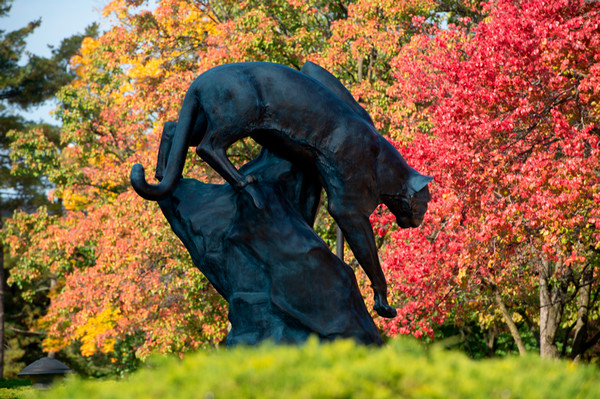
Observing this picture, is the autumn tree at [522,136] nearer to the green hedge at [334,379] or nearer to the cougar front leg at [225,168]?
the cougar front leg at [225,168]

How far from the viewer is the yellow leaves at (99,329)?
19047mm

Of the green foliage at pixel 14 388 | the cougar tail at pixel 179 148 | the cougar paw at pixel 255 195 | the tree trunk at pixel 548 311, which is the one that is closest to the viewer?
the cougar paw at pixel 255 195

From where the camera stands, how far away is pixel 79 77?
30.1 meters

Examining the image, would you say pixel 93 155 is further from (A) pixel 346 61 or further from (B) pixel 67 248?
(A) pixel 346 61

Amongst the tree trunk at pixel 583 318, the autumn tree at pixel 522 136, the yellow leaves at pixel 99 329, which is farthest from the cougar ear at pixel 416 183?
the yellow leaves at pixel 99 329

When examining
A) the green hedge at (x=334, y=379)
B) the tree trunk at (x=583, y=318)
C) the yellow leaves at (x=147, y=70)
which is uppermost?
the yellow leaves at (x=147, y=70)

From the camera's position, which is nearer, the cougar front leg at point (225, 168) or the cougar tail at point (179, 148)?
the cougar front leg at point (225, 168)

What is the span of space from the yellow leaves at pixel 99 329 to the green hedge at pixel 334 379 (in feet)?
52.3

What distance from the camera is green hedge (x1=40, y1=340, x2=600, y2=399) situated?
243 centimetres

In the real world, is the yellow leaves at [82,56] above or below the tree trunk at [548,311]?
above

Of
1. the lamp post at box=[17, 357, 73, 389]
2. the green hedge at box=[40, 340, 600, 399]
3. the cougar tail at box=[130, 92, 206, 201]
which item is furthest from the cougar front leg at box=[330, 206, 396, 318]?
the lamp post at box=[17, 357, 73, 389]

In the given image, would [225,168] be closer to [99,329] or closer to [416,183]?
[416,183]

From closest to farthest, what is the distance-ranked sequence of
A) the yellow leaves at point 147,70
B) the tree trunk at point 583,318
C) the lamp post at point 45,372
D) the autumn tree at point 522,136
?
the autumn tree at point 522,136
the lamp post at point 45,372
the tree trunk at point 583,318
the yellow leaves at point 147,70

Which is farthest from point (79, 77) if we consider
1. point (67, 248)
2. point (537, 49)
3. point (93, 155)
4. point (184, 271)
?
point (537, 49)
